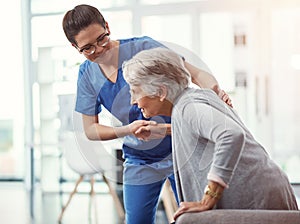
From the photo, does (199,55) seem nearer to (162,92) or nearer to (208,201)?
(162,92)

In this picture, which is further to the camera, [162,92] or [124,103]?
[124,103]

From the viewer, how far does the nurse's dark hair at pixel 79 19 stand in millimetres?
1479

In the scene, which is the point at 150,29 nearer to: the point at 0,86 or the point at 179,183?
the point at 0,86

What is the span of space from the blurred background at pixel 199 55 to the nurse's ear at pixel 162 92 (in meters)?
3.21

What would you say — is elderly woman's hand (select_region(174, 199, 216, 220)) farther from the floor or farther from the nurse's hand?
the floor

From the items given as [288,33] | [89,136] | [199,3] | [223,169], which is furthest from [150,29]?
[223,169]

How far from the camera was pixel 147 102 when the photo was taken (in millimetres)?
1455

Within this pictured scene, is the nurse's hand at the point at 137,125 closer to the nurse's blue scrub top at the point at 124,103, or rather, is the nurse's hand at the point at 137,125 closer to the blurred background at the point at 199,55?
the nurse's blue scrub top at the point at 124,103

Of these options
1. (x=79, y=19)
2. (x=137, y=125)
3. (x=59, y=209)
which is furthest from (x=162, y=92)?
(x=59, y=209)

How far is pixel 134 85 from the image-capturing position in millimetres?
1459

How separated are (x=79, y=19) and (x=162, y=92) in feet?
1.09

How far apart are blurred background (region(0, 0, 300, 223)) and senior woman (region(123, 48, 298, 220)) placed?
320 cm

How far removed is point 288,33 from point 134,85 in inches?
152

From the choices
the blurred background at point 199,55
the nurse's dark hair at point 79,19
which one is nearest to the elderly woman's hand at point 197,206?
the nurse's dark hair at point 79,19
